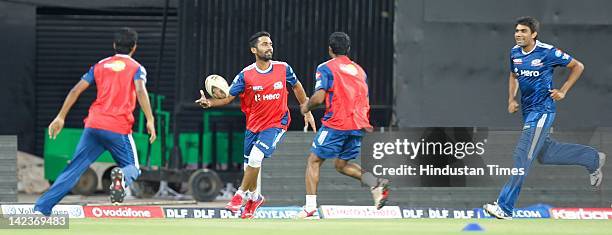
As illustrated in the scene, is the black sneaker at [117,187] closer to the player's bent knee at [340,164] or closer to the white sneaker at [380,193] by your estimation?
the player's bent knee at [340,164]

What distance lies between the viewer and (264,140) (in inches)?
738

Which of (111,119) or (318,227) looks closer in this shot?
(111,119)

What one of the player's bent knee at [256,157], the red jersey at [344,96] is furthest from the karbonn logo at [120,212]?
the red jersey at [344,96]

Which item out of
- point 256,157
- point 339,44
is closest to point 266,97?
point 256,157

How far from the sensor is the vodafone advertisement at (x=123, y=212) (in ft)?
69.9

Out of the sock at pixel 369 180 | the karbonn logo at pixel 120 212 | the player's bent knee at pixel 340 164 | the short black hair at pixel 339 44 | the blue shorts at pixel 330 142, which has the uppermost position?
the short black hair at pixel 339 44

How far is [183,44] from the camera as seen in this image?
24.2m

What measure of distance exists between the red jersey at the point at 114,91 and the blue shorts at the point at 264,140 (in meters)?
2.26

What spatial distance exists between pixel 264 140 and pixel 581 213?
4901 mm

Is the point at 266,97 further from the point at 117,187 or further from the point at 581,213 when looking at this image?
the point at 581,213

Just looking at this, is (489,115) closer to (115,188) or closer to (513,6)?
(513,6)

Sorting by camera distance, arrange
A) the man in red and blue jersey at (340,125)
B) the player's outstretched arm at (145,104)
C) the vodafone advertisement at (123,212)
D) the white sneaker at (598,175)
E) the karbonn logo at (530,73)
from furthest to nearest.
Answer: the vodafone advertisement at (123,212) → the white sneaker at (598,175) → the man in red and blue jersey at (340,125) → the karbonn logo at (530,73) → the player's outstretched arm at (145,104)

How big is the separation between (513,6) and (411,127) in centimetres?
212

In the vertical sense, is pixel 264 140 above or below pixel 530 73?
below
